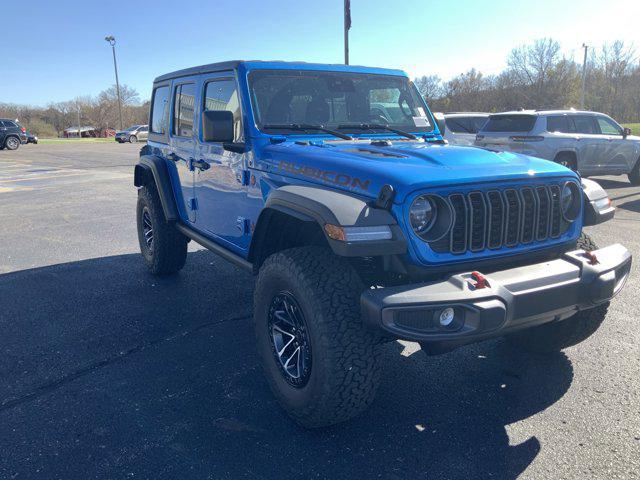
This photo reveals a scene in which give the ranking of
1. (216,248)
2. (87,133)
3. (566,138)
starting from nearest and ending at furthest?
(216,248) → (566,138) → (87,133)

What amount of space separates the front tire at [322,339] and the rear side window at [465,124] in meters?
11.5

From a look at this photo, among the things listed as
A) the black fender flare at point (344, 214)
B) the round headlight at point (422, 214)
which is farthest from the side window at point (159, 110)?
the round headlight at point (422, 214)

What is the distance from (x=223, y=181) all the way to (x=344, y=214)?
1.72 m

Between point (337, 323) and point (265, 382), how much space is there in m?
1.07

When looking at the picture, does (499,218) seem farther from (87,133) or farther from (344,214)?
(87,133)

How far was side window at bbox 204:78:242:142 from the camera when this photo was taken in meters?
3.63

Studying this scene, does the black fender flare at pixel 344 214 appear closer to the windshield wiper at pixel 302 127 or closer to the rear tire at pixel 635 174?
the windshield wiper at pixel 302 127

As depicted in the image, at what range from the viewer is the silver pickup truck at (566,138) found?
10.7 m

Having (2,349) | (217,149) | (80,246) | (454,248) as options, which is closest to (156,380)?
(2,349)

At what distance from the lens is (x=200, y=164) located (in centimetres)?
425

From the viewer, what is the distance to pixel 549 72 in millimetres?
54062

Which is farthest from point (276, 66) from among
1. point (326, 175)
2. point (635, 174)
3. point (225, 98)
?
Answer: point (635, 174)

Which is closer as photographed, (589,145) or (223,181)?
(223,181)

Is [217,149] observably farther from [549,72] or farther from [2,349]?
[549,72]
